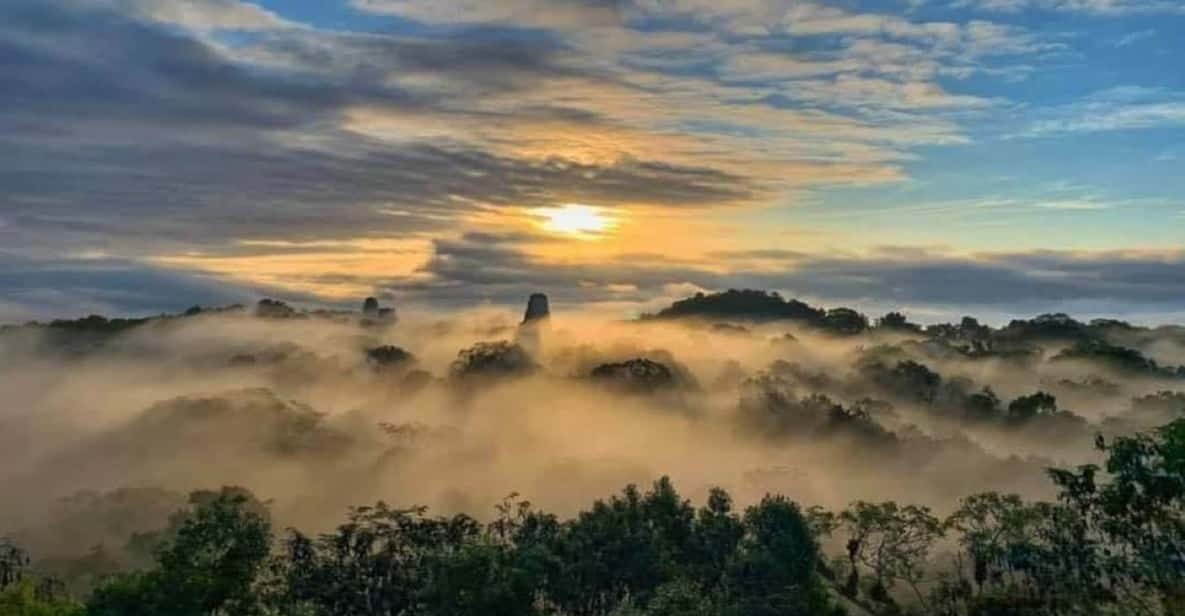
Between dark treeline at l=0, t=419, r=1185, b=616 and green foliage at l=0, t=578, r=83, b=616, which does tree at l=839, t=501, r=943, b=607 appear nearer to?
dark treeline at l=0, t=419, r=1185, b=616

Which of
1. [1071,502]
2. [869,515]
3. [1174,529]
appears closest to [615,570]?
[869,515]

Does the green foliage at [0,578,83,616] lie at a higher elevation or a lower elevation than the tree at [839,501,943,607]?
higher

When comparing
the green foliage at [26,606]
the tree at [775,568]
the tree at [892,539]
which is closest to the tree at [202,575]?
the green foliage at [26,606]

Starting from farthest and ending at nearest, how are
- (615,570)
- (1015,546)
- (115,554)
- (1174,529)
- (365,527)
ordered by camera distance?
(115,554), (365,527), (1015,546), (615,570), (1174,529)

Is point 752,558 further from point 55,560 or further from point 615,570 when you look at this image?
point 55,560

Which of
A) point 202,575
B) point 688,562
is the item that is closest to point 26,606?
point 202,575

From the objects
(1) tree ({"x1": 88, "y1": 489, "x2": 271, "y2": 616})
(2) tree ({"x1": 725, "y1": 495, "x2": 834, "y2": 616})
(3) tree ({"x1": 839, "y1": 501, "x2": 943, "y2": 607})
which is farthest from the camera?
(3) tree ({"x1": 839, "y1": 501, "x2": 943, "y2": 607})

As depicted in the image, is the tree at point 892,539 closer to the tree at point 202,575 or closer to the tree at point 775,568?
the tree at point 775,568

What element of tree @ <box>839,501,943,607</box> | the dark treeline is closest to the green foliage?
the dark treeline
